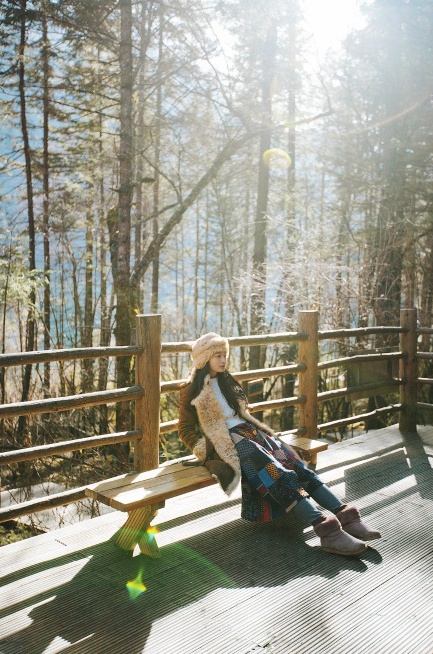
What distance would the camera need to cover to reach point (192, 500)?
4.08 meters

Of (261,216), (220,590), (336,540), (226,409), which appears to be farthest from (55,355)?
(261,216)

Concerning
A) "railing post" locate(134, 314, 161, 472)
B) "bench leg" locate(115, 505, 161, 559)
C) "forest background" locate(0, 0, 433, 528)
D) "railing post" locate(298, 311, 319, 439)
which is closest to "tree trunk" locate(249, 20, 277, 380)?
"forest background" locate(0, 0, 433, 528)

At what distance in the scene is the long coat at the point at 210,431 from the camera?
339 centimetres

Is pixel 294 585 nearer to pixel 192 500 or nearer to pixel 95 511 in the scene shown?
pixel 192 500

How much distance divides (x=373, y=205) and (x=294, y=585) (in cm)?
1017

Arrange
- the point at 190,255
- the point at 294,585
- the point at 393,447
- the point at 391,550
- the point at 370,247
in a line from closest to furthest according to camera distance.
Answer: the point at 294,585
the point at 391,550
the point at 393,447
the point at 370,247
the point at 190,255

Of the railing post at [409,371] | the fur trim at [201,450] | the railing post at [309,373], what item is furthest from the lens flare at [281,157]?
the fur trim at [201,450]

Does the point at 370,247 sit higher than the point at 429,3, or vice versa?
the point at 429,3

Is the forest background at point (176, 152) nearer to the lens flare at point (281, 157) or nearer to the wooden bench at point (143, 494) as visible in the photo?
the lens flare at point (281, 157)

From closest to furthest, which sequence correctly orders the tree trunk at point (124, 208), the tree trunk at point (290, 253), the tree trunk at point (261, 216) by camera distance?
the tree trunk at point (124, 208) < the tree trunk at point (290, 253) < the tree trunk at point (261, 216)

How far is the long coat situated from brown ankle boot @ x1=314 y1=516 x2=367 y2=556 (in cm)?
52

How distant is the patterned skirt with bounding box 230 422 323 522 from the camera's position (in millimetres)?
3303

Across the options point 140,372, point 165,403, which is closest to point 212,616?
point 140,372

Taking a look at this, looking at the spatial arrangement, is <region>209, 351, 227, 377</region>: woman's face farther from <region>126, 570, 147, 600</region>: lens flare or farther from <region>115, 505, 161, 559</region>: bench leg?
<region>126, 570, 147, 600</region>: lens flare
